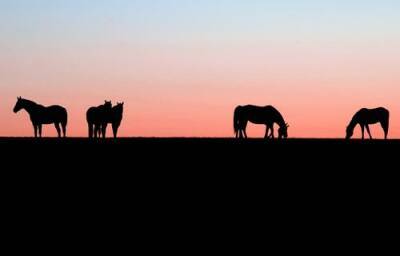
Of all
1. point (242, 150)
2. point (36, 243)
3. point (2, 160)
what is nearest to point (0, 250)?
point (36, 243)

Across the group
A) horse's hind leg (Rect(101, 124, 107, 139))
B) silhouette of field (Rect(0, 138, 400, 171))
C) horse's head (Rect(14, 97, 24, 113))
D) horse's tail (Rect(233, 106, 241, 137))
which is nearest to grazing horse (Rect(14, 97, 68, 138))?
horse's head (Rect(14, 97, 24, 113))

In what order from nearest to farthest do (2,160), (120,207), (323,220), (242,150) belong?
(323,220)
(120,207)
(2,160)
(242,150)

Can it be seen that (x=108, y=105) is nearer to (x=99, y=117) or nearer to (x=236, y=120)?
(x=99, y=117)

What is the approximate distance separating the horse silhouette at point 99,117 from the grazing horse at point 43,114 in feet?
7.59

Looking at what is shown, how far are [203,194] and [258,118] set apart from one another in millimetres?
23456

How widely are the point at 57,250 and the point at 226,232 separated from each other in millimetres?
2517

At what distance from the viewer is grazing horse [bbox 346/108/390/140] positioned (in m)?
39.4

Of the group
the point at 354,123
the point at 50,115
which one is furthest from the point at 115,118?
the point at 354,123

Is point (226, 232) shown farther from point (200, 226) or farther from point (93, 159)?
point (93, 159)

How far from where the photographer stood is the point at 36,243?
10680 millimetres

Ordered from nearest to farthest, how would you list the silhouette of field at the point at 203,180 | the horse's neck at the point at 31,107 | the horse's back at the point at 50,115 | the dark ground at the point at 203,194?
the dark ground at the point at 203,194
the silhouette of field at the point at 203,180
the horse's back at the point at 50,115
the horse's neck at the point at 31,107

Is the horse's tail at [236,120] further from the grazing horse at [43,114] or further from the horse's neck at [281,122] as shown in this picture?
the grazing horse at [43,114]

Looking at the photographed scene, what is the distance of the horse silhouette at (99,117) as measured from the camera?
35875mm

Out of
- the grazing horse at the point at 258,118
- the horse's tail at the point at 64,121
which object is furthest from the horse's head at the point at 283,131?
the horse's tail at the point at 64,121
